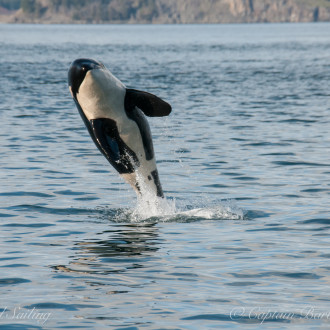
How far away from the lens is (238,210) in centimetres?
1634

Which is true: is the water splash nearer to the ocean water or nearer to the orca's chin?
the ocean water

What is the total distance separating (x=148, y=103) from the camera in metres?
14.2

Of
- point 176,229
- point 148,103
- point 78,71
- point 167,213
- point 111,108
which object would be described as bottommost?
point 167,213

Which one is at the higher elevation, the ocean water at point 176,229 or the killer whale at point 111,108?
the killer whale at point 111,108

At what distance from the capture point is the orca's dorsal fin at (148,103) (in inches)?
554

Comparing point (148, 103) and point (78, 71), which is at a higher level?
point (78, 71)

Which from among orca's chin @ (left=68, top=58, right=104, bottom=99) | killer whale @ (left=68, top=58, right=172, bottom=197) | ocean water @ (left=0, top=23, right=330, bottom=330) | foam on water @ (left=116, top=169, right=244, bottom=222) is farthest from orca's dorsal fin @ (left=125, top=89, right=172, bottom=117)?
ocean water @ (left=0, top=23, right=330, bottom=330)

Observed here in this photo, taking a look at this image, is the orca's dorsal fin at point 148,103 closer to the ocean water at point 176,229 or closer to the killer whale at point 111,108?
the killer whale at point 111,108

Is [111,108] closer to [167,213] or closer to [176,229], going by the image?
[176,229]

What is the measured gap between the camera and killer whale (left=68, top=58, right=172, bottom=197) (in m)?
14.3

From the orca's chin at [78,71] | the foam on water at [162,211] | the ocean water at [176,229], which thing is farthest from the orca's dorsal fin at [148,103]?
the ocean water at [176,229]

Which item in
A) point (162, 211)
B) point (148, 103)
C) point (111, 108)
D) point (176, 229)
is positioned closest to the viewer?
point (148, 103)

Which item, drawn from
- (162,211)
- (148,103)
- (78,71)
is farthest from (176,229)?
(78,71)

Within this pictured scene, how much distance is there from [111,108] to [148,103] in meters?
0.68
